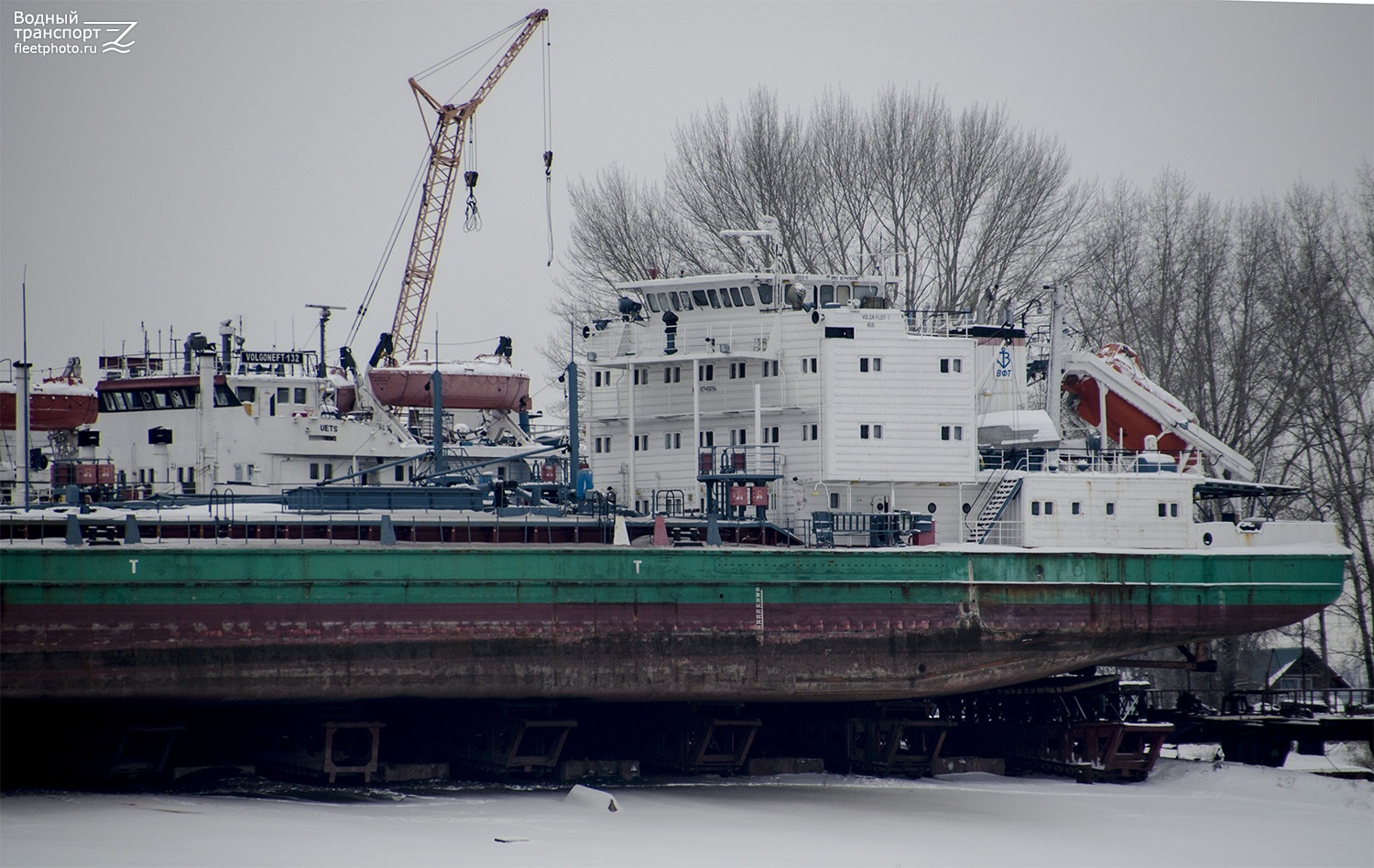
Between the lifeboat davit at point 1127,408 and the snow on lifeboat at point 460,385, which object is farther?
the snow on lifeboat at point 460,385

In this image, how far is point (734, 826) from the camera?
87.4 feet

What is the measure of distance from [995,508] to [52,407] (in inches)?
1006

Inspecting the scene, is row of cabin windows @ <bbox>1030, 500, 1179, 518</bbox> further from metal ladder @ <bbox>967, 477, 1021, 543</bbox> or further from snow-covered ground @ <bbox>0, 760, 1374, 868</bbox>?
snow-covered ground @ <bbox>0, 760, 1374, 868</bbox>

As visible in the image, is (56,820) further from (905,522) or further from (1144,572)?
(1144,572)

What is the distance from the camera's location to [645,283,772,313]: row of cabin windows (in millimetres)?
34906

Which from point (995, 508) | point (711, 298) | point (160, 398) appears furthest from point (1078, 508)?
point (160, 398)

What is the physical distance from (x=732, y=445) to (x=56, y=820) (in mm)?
15707

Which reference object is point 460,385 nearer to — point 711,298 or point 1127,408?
point 711,298

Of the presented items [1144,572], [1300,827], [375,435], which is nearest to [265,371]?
[375,435]

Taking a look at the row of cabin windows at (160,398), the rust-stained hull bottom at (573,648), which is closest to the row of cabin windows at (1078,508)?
the rust-stained hull bottom at (573,648)

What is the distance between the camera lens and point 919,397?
34.0 meters

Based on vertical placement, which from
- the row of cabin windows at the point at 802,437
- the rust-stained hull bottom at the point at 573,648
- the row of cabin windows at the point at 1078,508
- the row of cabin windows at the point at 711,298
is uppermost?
the row of cabin windows at the point at 711,298

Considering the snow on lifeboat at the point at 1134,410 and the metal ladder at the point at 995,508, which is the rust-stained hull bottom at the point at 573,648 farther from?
the snow on lifeboat at the point at 1134,410

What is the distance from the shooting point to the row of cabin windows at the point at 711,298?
3491cm
